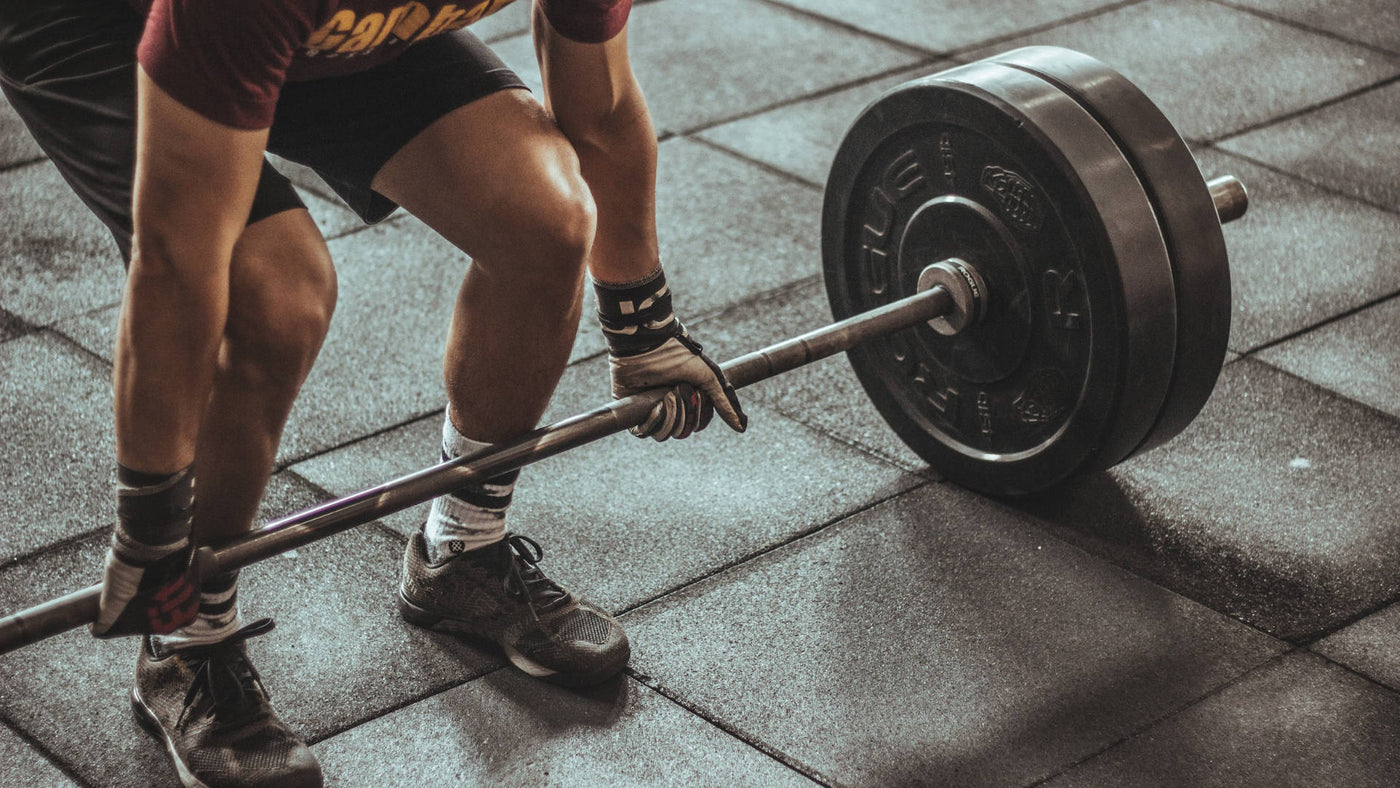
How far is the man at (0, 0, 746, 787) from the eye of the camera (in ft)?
4.57

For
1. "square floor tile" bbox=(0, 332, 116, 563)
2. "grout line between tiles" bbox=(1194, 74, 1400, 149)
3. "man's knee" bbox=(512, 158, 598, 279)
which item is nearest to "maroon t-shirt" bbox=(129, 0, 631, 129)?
"man's knee" bbox=(512, 158, 598, 279)

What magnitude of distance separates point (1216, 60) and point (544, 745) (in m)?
3.30

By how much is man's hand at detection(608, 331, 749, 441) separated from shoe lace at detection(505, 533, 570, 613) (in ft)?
0.88

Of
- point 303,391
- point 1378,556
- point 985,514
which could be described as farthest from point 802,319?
point 1378,556

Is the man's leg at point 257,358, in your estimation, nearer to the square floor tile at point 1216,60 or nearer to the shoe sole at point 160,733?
the shoe sole at point 160,733

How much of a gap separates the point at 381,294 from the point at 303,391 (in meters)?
0.42

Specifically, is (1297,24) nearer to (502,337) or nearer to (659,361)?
(659,361)

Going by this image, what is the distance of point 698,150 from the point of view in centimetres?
382

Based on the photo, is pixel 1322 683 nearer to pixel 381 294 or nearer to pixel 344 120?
pixel 344 120

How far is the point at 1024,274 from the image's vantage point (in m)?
2.20

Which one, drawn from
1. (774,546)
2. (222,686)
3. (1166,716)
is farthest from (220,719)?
(1166,716)

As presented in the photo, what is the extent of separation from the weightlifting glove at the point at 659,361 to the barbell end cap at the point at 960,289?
0.44 meters

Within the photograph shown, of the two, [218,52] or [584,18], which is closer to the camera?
[218,52]

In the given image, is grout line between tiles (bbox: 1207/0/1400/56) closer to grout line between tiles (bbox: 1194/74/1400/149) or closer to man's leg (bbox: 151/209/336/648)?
grout line between tiles (bbox: 1194/74/1400/149)
